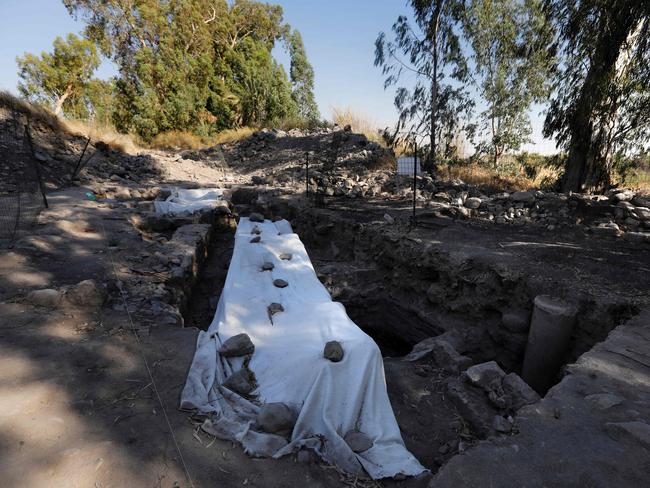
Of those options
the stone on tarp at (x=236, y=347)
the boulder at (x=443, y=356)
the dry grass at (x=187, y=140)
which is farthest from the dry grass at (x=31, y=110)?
the boulder at (x=443, y=356)

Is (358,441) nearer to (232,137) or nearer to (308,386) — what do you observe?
(308,386)

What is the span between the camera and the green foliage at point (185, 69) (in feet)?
56.5

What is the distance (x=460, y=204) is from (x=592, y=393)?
5.29m

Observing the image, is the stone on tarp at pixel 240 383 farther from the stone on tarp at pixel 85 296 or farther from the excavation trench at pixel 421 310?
the stone on tarp at pixel 85 296

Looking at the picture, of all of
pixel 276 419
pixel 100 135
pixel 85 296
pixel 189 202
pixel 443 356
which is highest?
pixel 100 135

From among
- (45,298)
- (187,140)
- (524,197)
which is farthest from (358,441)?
(187,140)

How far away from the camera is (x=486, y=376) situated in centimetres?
290

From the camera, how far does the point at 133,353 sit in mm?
2711

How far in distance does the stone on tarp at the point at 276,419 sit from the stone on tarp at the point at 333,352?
44 cm

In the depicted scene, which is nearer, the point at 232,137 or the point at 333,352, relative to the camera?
the point at 333,352

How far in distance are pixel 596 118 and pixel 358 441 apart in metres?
8.04

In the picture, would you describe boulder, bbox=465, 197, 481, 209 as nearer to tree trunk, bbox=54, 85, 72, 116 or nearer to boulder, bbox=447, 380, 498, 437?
boulder, bbox=447, 380, 498, 437

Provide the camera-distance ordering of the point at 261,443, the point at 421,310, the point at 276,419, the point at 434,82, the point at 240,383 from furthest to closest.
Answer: the point at 434,82 → the point at 421,310 → the point at 240,383 → the point at 276,419 → the point at 261,443

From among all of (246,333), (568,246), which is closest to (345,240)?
(568,246)
